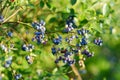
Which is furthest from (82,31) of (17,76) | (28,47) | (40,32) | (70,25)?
(17,76)

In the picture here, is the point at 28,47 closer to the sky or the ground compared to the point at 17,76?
closer to the sky

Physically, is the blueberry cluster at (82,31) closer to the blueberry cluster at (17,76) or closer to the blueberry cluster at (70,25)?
the blueberry cluster at (70,25)

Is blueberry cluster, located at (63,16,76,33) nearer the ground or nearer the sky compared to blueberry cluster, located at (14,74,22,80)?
nearer the sky

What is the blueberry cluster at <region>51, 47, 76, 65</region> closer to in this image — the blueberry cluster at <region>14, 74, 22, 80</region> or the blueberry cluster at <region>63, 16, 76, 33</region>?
the blueberry cluster at <region>63, 16, 76, 33</region>

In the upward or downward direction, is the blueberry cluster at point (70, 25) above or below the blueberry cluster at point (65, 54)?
above

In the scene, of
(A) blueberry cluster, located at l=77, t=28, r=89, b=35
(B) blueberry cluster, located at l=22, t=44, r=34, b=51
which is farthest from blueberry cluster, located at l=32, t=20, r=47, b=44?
(A) blueberry cluster, located at l=77, t=28, r=89, b=35

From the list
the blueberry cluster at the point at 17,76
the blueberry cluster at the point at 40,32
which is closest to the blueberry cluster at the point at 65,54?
the blueberry cluster at the point at 40,32

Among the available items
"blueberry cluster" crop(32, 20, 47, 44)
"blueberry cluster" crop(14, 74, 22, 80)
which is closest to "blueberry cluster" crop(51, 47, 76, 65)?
"blueberry cluster" crop(32, 20, 47, 44)

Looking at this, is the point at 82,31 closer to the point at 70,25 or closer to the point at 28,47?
the point at 70,25

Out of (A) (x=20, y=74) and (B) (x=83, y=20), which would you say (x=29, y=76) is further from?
(B) (x=83, y=20)

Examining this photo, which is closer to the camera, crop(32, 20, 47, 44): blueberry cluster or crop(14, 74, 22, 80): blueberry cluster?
crop(32, 20, 47, 44): blueberry cluster

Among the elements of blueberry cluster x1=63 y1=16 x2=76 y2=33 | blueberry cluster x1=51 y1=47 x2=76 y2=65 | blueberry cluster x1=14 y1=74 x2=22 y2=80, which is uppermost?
blueberry cluster x1=63 y1=16 x2=76 y2=33

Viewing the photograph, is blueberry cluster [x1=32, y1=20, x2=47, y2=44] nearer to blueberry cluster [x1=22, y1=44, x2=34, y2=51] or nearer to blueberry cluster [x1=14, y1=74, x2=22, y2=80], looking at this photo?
blueberry cluster [x1=22, y1=44, x2=34, y2=51]
